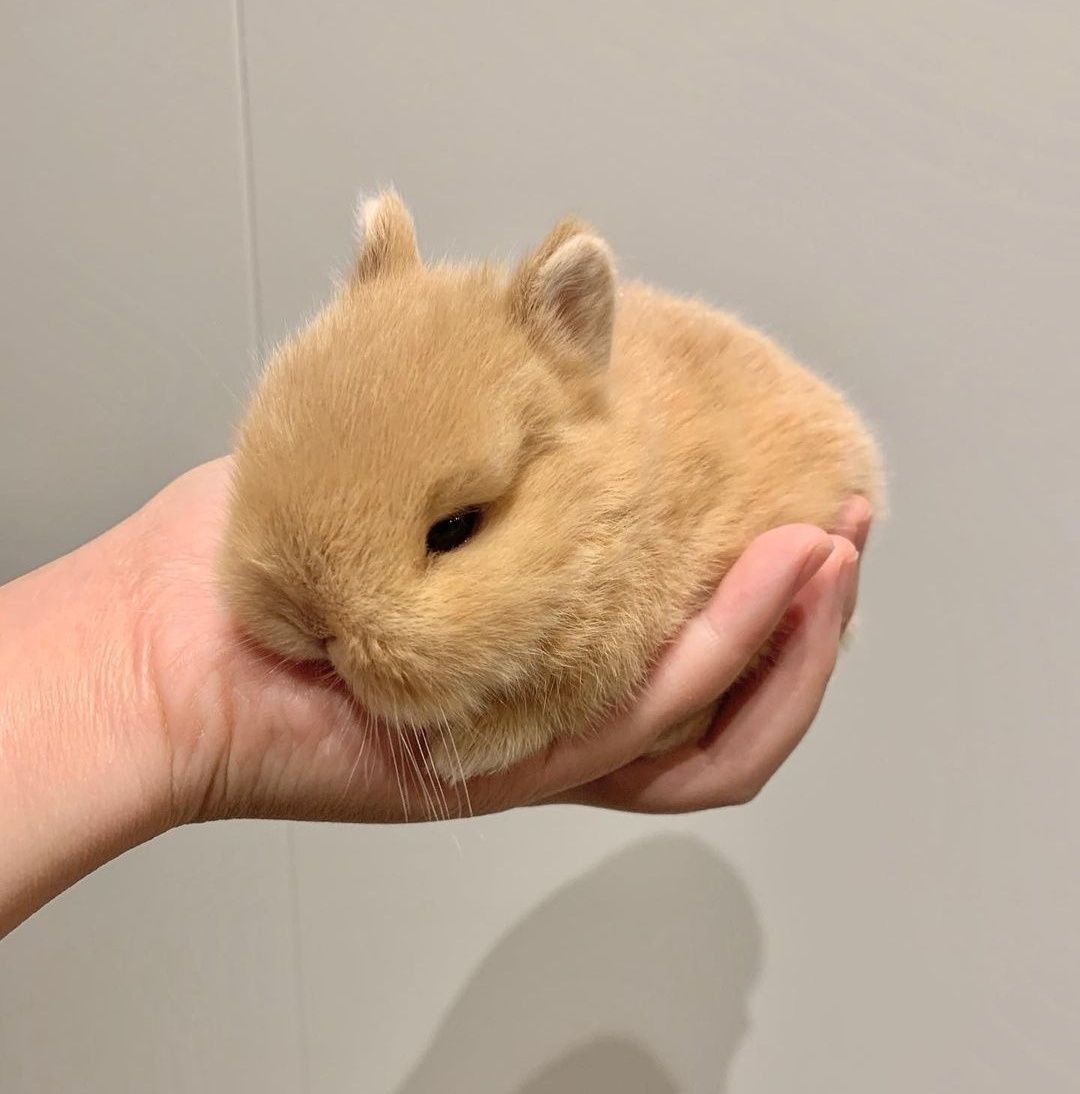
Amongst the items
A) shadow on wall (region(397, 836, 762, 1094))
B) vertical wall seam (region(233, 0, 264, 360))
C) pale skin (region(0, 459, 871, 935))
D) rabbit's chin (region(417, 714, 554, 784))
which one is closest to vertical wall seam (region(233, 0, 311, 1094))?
vertical wall seam (region(233, 0, 264, 360))

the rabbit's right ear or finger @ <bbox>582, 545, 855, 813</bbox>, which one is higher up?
the rabbit's right ear

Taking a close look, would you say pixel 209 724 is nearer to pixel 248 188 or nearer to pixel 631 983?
pixel 248 188

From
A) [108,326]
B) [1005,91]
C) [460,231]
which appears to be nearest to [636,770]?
[460,231]

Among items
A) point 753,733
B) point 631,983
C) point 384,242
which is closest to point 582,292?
point 384,242

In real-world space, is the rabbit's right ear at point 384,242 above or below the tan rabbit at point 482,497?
above

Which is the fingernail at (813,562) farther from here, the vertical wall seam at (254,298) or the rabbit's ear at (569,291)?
the vertical wall seam at (254,298)

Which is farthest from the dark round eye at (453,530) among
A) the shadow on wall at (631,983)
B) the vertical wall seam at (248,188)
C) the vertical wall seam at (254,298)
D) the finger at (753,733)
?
the shadow on wall at (631,983)

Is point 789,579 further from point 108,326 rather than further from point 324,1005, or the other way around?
point 324,1005

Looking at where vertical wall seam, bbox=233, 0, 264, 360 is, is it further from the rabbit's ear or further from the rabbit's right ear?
the rabbit's ear
